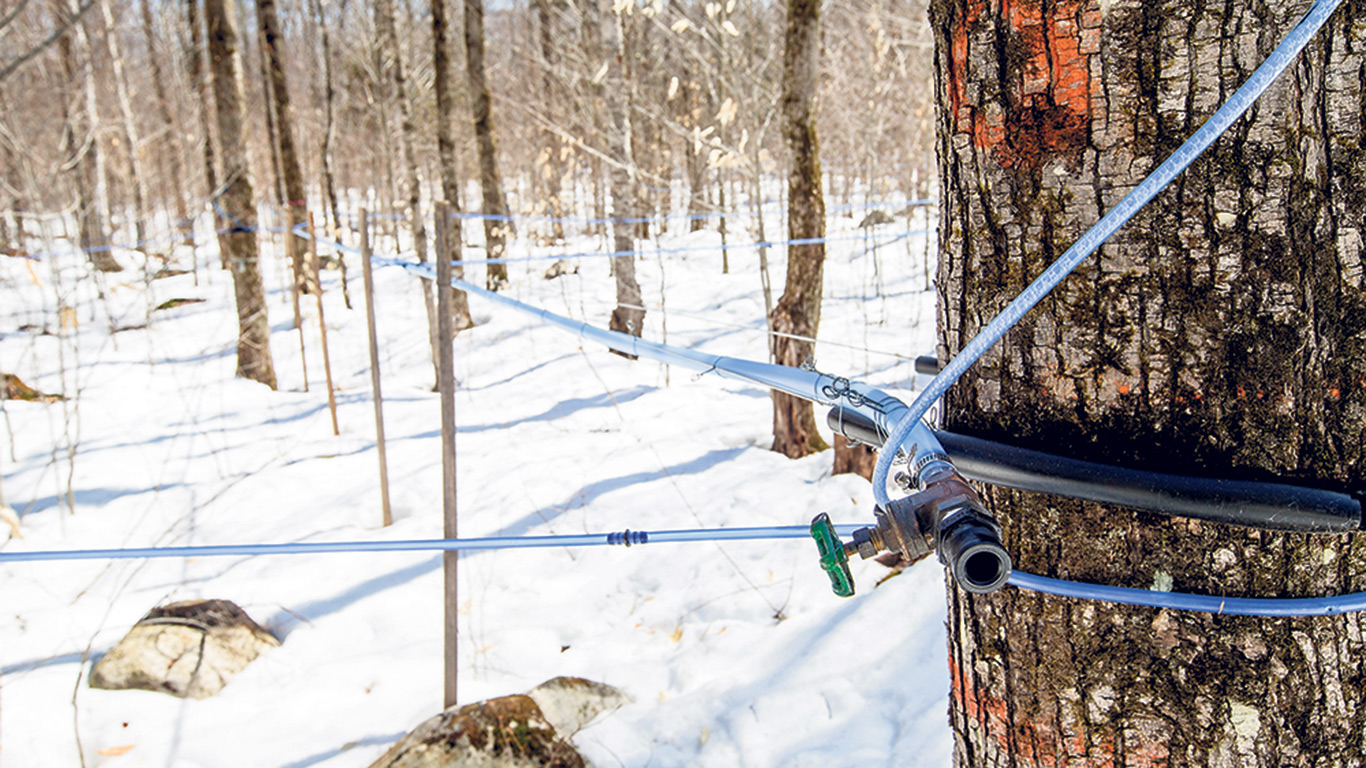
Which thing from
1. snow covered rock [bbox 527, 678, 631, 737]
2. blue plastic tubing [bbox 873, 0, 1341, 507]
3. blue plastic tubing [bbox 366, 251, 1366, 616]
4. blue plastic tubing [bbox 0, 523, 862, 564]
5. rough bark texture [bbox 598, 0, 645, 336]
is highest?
rough bark texture [bbox 598, 0, 645, 336]

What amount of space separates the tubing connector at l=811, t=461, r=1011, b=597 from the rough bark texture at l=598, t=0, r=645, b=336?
6.43 metres

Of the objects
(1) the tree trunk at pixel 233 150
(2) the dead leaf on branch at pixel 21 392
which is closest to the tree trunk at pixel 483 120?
(1) the tree trunk at pixel 233 150


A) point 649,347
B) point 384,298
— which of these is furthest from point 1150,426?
point 384,298

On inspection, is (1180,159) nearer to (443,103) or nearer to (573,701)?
(573,701)

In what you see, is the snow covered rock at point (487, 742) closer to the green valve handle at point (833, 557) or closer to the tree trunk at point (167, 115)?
the green valve handle at point (833, 557)

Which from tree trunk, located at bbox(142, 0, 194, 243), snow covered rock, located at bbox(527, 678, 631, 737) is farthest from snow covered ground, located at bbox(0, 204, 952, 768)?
tree trunk, located at bbox(142, 0, 194, 243)

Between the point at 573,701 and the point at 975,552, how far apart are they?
215 cm

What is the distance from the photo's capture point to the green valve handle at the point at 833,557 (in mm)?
747

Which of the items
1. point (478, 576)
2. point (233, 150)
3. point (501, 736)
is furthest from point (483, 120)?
point (501, 736)

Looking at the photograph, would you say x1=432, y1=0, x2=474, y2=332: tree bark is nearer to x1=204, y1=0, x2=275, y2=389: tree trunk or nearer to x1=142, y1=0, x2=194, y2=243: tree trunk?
x1=204, y1=0, x2=275, y2=389: tree trunk

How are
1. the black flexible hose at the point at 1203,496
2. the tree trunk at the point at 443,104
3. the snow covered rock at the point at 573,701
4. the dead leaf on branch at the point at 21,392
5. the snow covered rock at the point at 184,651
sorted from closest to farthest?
1. the black flexible hose at the point at 1203,496
2. the snow covered rock at the point at 573,701
3. the snow covered rock at the point at 184,651
4. the dead leaf on branch at the point at 21,392
5. the tree trunk at the point at 443,104

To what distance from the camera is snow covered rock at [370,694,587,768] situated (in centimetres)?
217

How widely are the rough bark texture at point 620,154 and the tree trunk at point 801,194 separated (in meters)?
2.81

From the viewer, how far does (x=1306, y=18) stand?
2.04 feet
